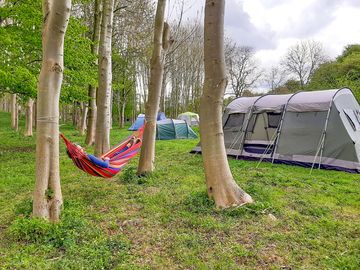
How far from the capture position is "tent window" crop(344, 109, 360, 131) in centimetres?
697

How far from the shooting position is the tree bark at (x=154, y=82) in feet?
17.3

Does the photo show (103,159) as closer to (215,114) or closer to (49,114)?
(49,114)

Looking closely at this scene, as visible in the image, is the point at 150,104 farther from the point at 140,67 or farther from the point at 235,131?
the point at 140,67

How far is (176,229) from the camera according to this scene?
3.19 meters

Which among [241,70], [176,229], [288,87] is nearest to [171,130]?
[176,229]

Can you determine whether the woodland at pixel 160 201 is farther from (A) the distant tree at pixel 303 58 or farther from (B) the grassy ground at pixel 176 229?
(A) the distant tree at pixel 303 58

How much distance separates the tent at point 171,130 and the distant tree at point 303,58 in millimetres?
21220

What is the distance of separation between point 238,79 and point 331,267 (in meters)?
29.4

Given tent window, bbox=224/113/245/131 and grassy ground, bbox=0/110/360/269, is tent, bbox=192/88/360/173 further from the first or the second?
grassy ground, bbox=0/110/360/269

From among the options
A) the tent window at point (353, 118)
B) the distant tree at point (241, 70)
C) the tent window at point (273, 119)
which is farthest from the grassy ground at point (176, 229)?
the distant tree at point (241, 70)

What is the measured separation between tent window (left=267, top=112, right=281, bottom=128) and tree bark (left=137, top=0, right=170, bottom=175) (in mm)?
3784

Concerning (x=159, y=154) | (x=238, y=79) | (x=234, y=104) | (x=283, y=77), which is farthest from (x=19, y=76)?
(x=283, y=77)

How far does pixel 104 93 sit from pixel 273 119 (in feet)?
14.4

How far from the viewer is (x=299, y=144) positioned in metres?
7.18
